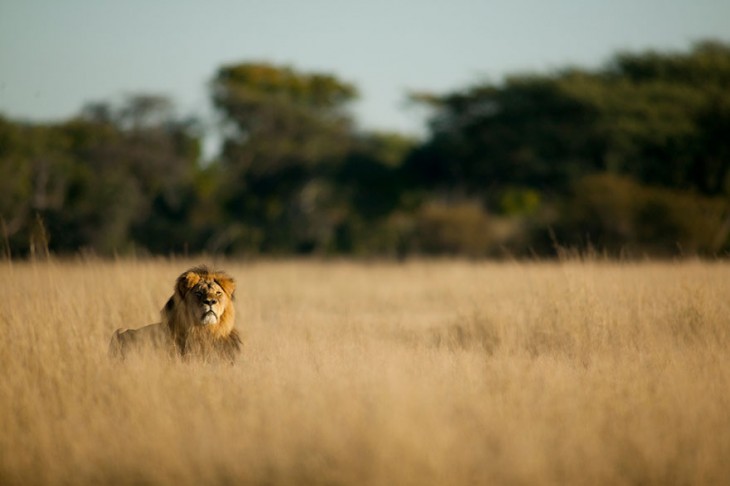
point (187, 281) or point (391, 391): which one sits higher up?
point (187, 281)

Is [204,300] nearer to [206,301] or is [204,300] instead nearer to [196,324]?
[206,301]

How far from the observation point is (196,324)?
5754 mm

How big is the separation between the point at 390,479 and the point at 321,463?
1.15ft

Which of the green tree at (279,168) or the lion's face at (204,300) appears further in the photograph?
the green tree at (279,168)

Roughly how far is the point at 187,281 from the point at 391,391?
1.73 metres

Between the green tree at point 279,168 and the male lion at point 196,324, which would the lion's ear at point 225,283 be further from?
the green tree at point 279,168

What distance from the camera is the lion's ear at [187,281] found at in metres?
5.75

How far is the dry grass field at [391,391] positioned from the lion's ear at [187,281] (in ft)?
1.68

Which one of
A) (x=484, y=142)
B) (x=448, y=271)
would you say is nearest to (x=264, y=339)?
(x=448, y=271)

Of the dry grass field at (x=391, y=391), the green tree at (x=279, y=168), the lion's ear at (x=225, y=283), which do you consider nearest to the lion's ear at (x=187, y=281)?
the lion's ear at (x=225, y=283)

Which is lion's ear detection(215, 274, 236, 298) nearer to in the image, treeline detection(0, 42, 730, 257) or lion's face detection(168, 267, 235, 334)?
lion's face detection(168, 267, 235, 334)

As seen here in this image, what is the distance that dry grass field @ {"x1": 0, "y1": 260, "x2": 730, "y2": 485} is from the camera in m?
3.95

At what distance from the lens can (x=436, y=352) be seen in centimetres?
661

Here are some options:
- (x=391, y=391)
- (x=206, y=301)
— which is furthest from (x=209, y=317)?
(x=391, y=391)
